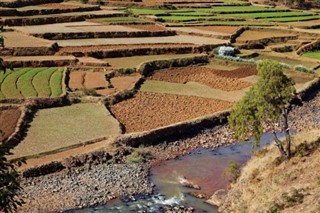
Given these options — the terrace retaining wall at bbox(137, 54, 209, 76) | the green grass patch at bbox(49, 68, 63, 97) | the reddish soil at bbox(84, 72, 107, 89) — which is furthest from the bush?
the green grass patch at bbox(49, 68, 63, 97)

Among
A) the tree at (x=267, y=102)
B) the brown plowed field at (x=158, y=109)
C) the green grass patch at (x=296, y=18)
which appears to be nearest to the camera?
the tree at (x=267, y=102)

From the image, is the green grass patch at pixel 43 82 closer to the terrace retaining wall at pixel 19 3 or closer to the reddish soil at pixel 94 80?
the reddish soil at pixel 94 80

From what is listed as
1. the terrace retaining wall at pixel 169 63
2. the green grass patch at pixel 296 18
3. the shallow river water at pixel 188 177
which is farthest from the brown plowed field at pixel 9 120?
the green grass patch at pixel 296 18

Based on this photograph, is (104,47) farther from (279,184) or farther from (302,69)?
(279,184)

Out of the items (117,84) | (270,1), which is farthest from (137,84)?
(270,1)

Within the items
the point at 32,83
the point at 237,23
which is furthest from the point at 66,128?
the point at 237,23
